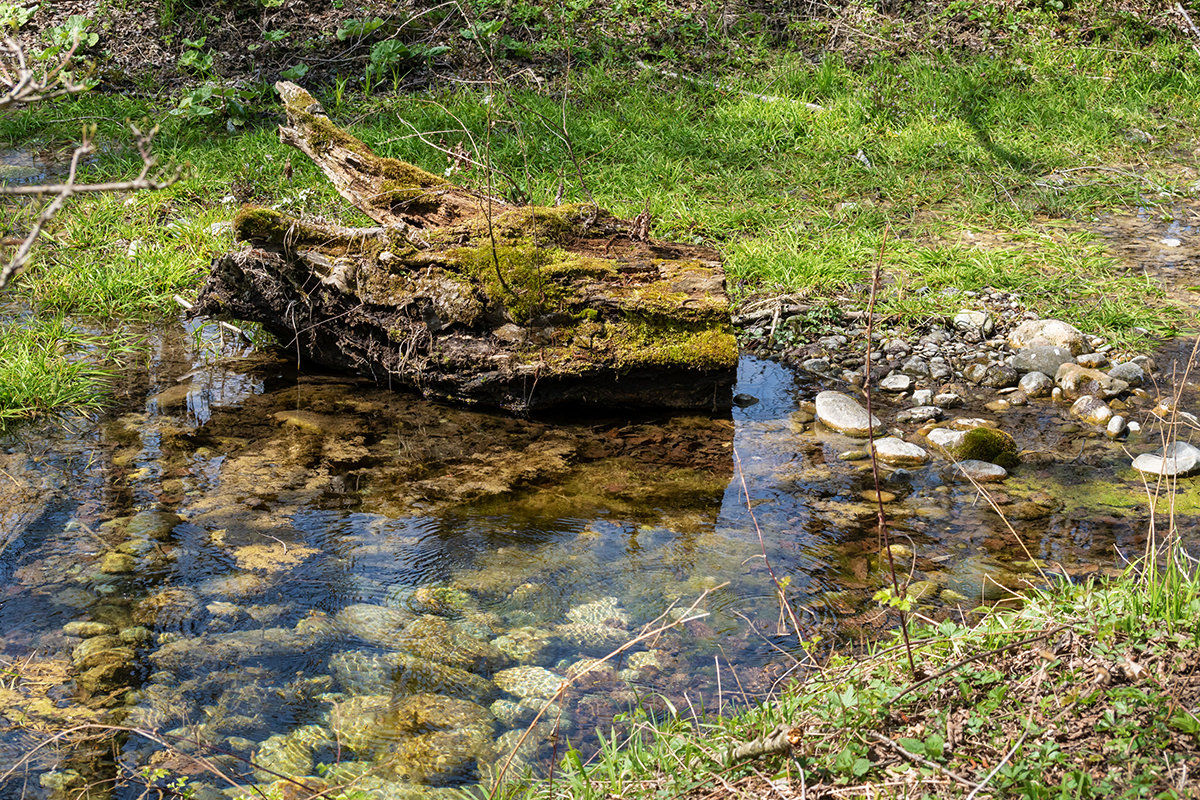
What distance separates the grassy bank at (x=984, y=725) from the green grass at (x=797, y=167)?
3132 millimetres

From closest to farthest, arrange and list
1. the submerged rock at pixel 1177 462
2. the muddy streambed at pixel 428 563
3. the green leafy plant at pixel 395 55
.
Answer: the muddy streambed at pixel 428 563, the submerged rock at pixel 1177 462, the green leafy plant at pixel 395 55

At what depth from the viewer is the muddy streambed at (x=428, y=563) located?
8.06ft

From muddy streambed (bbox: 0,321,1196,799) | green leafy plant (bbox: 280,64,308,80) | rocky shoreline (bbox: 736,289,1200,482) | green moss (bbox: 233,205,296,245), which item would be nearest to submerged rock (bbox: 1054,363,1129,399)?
rocky shoreline (bbox: 736,289,1200,482)

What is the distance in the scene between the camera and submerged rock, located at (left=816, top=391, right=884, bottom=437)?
161 inches


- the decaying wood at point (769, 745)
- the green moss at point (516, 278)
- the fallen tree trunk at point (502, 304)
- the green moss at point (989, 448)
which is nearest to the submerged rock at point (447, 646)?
the decaying wood at point (769, 745)

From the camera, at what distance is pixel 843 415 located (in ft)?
13.7

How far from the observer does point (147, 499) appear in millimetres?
3574

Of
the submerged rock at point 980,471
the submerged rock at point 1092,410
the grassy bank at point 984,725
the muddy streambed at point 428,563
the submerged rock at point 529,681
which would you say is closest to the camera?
the grassy bank at point 984,725

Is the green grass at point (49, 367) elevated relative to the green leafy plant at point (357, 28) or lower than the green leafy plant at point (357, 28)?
lower

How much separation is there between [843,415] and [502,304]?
166 centimetres

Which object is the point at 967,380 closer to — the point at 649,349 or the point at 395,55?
the point at 649,349

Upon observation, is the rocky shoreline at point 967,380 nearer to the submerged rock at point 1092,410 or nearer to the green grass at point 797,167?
the submerged rock at point 1092,410

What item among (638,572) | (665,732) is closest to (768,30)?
(638,572)

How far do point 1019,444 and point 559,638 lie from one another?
2311mm
